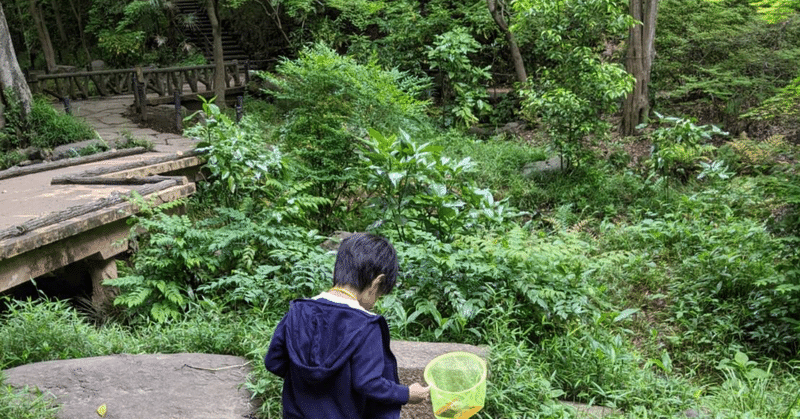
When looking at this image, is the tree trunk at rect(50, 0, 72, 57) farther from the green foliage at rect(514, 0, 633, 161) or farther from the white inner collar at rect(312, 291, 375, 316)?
the white inner collar at rect(312, 291, 375, 316)

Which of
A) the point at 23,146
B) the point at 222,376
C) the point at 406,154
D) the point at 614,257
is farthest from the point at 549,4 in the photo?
the point at 23,146

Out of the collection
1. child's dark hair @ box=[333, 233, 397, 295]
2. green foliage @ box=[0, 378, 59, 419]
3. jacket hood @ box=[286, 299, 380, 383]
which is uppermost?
child's dark hair @ box=[333, 233, 397, 295]

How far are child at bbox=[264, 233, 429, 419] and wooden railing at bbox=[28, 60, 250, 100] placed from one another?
41.2 ft

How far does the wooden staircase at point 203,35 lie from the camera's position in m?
21.6

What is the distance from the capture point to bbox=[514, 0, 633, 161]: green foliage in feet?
30.0

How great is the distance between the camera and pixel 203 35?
22359 millimetres

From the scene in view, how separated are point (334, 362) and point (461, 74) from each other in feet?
38.9

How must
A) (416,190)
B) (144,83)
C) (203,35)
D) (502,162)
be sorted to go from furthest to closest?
1. (203,35)
2. (144,83)
3. (502,162)
4. (416,190)

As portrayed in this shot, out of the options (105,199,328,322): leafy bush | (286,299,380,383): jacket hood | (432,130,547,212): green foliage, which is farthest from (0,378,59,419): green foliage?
(432,130,547,212): green foliage

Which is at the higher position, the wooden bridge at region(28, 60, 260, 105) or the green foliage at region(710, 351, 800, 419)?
the wooden bridge at region(28, 60, 260, 105)

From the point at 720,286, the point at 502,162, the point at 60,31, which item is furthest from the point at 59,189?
the point at 60,31

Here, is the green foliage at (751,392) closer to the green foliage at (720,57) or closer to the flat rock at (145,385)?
the flat rock at (145,385)

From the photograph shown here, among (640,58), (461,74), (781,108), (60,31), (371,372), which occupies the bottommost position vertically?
(781,108)

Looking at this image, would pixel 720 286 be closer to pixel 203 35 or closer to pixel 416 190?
pixel 416 190
